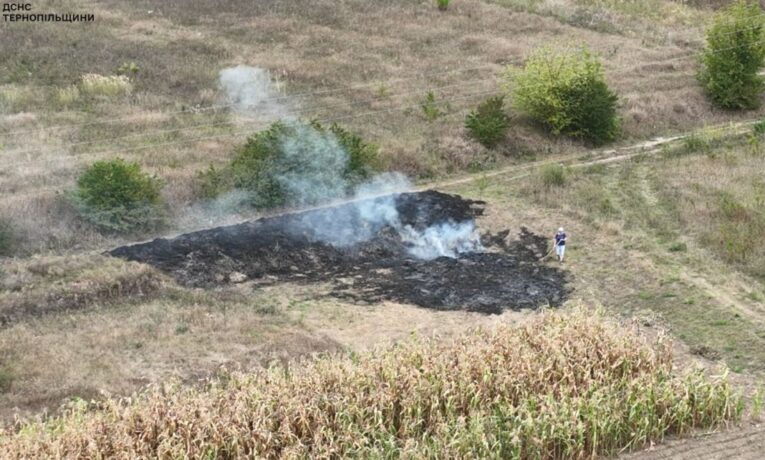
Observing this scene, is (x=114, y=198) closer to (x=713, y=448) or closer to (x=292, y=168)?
(x=292, y=168)

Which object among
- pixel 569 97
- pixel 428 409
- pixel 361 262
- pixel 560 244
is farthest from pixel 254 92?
pixel 428 409

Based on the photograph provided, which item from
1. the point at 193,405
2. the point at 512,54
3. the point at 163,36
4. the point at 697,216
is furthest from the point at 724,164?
Answer: the point at 163,36

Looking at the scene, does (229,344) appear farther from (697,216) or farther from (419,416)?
(697,216)

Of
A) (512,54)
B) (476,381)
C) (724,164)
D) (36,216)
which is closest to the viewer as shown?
(476,381)

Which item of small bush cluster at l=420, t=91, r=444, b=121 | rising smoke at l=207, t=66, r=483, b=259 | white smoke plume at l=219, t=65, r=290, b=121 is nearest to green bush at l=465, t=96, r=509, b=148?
small bush cluster at l=420, t=91, r=444, b=121

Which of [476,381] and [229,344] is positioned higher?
[476,381]

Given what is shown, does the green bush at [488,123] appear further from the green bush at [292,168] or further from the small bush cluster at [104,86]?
the small bush cluster at [104,86]
